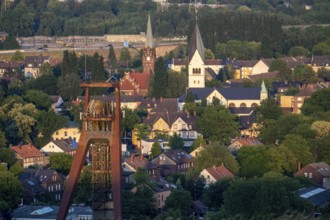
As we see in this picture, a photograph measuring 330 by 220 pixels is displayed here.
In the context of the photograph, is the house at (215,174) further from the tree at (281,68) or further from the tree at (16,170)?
the tree at (281,68)

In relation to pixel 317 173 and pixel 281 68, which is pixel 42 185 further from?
pixel 281 68

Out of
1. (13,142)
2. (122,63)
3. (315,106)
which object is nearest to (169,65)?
(122,63)

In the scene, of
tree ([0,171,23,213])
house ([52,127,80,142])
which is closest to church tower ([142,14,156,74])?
house ([52,127,80,142])

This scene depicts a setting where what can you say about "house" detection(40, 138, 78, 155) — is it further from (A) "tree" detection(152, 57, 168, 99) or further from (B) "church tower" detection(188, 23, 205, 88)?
(B) "church tower" detection(188, 23, 205, 88)

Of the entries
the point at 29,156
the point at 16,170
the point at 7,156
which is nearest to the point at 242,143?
the point at 29,156

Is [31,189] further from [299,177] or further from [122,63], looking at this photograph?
[122,63]
